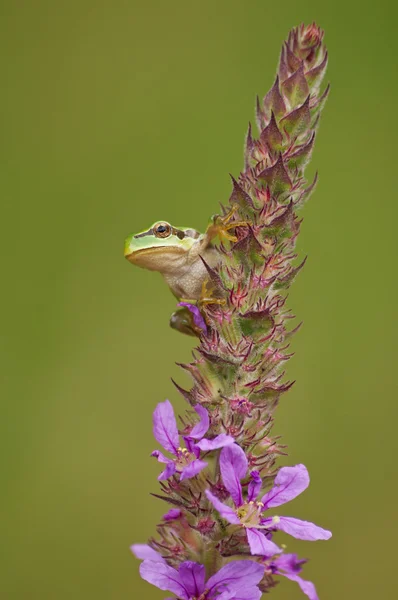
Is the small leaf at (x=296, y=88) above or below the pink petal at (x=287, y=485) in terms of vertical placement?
above

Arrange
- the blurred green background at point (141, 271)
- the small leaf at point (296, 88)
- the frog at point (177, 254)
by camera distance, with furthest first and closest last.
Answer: the blurred green background at point (141, 271)
the frog at point (177, 254)
the small leaf at point (296, 88)

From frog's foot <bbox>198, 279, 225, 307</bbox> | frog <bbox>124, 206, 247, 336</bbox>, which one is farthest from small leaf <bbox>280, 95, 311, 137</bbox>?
frog <bbox>124, 206, 247, 336</bbox>

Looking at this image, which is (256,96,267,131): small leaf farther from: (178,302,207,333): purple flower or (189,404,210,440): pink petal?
(189,404,210,440): pink petal

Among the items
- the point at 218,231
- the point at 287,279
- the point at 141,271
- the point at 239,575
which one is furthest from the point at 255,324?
the point at 141,271

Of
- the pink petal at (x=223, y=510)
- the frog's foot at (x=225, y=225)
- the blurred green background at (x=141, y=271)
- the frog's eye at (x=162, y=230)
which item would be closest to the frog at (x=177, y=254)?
the frog's eye at (x=162, y=230)

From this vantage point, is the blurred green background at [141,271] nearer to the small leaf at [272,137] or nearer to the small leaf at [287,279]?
the small leaf at [287,279]

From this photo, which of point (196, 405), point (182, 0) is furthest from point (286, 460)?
point (182, 0)
